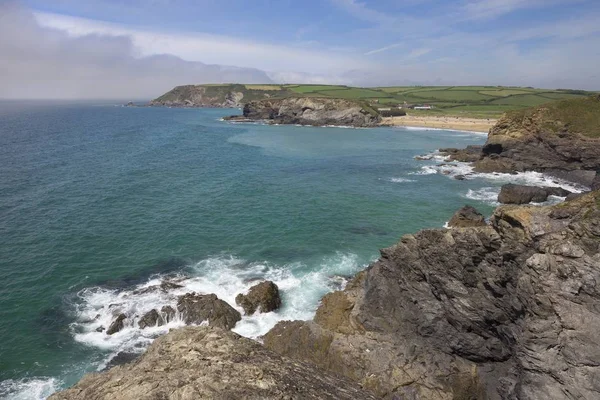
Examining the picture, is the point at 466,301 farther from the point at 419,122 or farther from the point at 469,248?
the point at 419,122

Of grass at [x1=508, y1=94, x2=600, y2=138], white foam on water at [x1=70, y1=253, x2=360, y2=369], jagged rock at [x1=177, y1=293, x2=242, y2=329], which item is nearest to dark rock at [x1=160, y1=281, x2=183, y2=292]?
white foam on water at [x1=70, y1=253, x2=360, y2=369]

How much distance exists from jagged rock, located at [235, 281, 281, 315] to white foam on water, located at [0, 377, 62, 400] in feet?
46.0

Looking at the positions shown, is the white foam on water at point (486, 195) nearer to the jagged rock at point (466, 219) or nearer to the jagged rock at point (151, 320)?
the jagged rock at point (466, 219)

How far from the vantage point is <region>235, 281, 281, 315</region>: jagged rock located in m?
31.9

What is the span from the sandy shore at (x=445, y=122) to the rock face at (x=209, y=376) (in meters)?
157

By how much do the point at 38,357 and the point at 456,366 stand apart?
29.2 metres

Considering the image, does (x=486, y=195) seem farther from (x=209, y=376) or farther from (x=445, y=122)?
(x=445, y=122)

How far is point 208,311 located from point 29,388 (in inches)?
494

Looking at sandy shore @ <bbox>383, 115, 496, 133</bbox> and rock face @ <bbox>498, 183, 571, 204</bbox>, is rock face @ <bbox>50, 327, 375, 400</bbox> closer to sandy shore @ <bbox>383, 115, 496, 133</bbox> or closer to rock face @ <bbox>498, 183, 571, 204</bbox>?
rock face @ <bbox>498, 183, 571, 204</bbox>

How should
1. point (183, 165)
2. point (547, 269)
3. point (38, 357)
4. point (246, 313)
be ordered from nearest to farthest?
point (547, 269)
point (38, 357)
point (246, 313)
point (183, 165)

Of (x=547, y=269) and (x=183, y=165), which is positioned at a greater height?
(x=547, y=269)

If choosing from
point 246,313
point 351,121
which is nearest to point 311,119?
Answer: point 351,121

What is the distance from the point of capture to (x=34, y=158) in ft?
283

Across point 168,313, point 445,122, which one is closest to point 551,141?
point 168,313
